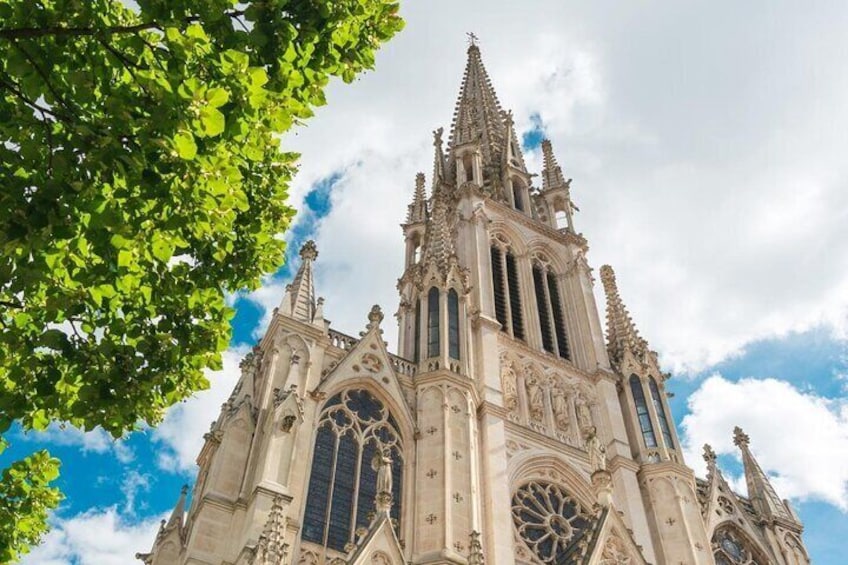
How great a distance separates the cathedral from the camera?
1681 cm

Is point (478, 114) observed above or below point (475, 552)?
above

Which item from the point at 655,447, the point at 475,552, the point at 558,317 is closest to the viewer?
the point at 475,552

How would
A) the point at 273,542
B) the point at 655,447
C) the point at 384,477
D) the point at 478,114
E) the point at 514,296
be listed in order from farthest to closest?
the point at 478,114 < the point at 514,296 < the point at 655,447 < the point at 384,477 < the point at 273,542

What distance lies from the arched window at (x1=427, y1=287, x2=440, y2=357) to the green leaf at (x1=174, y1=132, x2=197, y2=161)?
671 inches

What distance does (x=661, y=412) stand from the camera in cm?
2558

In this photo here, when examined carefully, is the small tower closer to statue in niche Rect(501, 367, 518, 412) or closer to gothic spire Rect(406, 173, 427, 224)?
statue in niche Rect(501, 367, 518, 412)

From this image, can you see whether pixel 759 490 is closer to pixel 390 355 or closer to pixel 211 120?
pixel 390 355

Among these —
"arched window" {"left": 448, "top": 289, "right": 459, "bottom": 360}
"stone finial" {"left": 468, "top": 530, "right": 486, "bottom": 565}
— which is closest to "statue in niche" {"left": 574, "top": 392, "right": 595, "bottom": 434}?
"arched window" {"left": 448, "top": 289, "right": 459, "bottom": 360}

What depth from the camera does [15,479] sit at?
8.38 m

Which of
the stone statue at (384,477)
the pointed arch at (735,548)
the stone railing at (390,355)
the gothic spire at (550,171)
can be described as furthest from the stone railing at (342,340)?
the gothic spire at (550,171)

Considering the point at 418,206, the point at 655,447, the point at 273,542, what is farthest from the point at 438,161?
the point at 273,542

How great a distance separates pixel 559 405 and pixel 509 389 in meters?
1.86

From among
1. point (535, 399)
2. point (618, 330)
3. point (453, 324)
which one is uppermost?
point (618, 330)

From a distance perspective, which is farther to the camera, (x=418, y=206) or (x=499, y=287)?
(x=418, y=206)
